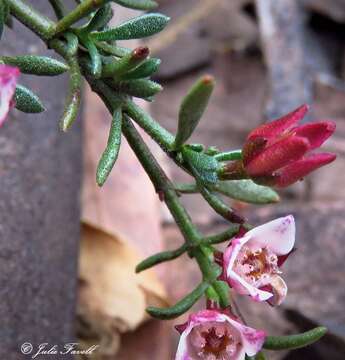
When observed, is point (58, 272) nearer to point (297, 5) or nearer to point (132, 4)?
point (132, 4)

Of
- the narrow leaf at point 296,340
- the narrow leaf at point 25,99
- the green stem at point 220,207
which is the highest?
the narrow leaf at point 25,99

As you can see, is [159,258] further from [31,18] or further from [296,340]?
[31,18]

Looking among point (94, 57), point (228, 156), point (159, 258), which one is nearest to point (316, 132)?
point (228, 156)

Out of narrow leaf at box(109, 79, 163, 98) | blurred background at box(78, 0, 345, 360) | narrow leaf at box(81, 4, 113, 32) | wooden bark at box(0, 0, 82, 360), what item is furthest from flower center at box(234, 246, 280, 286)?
blurred background at box(78, 0, 345, 360)

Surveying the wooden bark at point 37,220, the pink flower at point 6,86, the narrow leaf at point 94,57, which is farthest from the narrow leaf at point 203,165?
the wooden bark at point 37,220

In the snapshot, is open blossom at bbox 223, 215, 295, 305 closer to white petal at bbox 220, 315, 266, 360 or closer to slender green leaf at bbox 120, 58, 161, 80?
white petal at bbox 220, 315, 266, 360

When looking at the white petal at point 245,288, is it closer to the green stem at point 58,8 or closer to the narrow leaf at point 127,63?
the narrow leaf at point 127,63

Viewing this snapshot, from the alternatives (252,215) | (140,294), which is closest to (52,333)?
(140,294)

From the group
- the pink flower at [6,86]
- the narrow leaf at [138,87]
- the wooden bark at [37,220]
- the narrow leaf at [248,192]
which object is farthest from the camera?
the wooden bark at [37,220]
